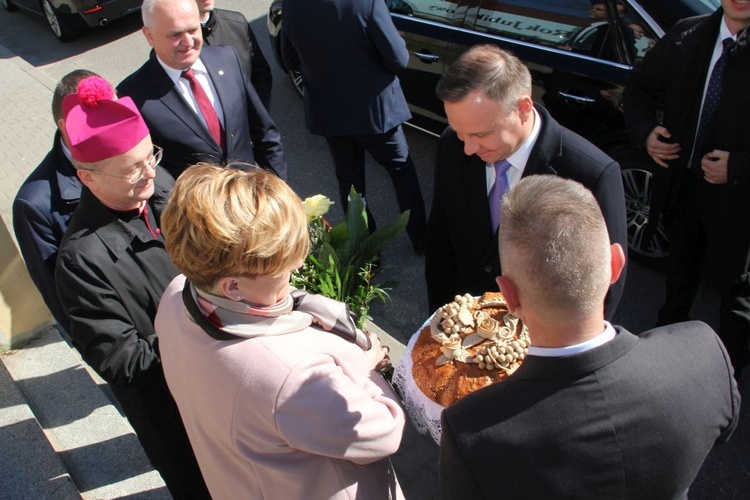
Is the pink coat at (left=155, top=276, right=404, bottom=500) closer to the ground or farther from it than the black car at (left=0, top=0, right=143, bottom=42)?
farther from it

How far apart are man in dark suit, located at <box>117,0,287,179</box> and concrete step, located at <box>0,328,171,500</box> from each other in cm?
143

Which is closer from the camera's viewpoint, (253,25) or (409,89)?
(409,89)

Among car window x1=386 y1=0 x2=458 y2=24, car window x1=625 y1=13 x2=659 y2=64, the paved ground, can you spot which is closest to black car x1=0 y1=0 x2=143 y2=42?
the paved ground

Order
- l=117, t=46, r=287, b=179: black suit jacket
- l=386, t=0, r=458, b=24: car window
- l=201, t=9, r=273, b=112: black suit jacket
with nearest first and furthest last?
l=117, t=46, r=287, b=179: black suit jacket < l=201, t=9, r=273, b=112: black suit jacket < l=386, t=0, r=458, b=24: car window

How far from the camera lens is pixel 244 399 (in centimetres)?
153

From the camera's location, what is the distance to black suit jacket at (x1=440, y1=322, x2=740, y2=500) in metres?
1.31

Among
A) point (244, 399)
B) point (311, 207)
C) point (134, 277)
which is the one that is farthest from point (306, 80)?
point (244, 399)

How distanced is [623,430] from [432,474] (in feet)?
6.14

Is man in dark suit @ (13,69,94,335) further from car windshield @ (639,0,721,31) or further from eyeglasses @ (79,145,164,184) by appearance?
car windshield @ (639,0,721,31)

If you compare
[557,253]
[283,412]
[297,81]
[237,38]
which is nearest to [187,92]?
[237,38]

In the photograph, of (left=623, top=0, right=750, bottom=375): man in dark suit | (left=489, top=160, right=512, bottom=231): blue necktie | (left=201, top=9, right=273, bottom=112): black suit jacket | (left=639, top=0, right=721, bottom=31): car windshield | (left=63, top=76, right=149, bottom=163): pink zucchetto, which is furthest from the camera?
(left=201, top=9, right=273, bottom=112): black suit jacket

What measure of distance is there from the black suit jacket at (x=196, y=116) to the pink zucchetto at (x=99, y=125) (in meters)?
0.82

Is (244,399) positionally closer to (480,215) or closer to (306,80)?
(480,215)

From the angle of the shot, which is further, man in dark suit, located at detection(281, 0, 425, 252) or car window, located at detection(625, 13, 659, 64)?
man in dark suit, located at detection(281, 0, 425, 252)
